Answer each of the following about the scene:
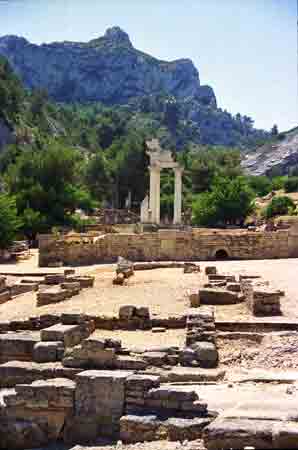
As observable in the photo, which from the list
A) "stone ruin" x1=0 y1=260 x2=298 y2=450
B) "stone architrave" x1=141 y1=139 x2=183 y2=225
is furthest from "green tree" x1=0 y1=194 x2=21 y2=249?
"stone ruin" x1=0 y1=260 x2=298 y2=450

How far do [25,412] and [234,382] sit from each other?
327cm

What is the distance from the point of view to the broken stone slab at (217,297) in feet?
58.4

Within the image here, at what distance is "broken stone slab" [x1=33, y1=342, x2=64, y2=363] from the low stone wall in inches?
824

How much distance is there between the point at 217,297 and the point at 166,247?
49.4 feet

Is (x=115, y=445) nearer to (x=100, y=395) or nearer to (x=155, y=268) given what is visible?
(x=100, y=395)

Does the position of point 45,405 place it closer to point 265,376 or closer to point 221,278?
point 265,376

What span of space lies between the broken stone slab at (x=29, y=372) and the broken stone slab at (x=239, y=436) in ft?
12.4

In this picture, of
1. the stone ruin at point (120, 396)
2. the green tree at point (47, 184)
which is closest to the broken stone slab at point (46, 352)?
the stone ruin at point (120, 396)

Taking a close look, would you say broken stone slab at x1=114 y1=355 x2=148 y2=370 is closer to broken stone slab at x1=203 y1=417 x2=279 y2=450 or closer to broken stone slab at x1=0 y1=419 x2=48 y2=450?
broken stone slab at x1=0 y1=419 x2=48 y2=450

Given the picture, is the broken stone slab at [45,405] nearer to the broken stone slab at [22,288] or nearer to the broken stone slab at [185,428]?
the broken stone slab at [185,428]

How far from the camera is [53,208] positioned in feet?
158

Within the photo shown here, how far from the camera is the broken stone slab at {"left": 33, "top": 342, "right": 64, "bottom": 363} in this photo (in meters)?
11.7

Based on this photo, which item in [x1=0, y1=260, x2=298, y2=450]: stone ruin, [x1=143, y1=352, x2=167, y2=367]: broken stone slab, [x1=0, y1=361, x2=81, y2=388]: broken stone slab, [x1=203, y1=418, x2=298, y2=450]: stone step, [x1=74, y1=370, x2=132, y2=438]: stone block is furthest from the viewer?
[x1=143, y1=352, x2=167, y2=367]: broken stone slab

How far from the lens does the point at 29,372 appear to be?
433 inches
